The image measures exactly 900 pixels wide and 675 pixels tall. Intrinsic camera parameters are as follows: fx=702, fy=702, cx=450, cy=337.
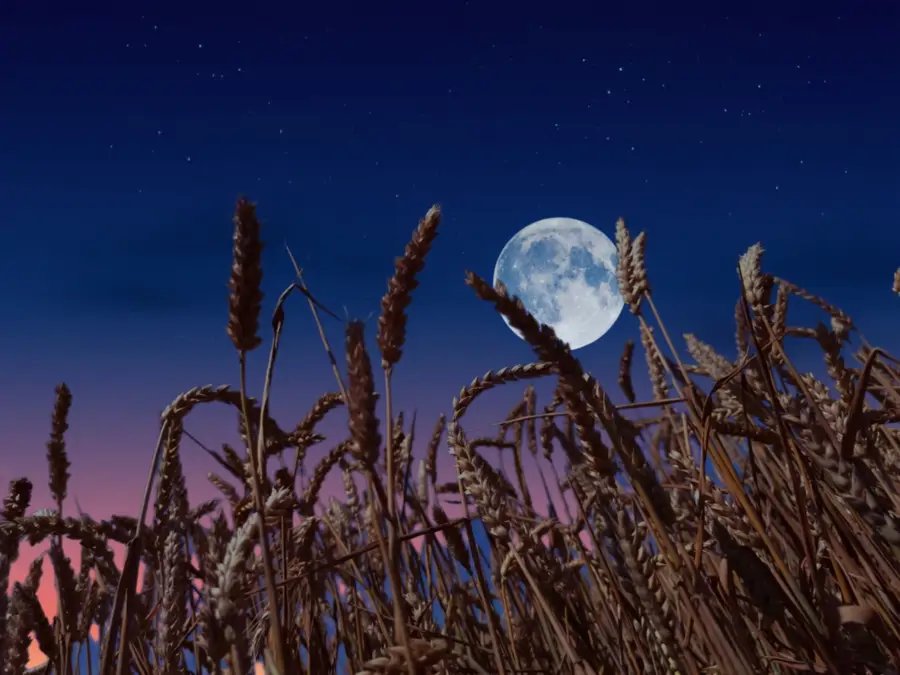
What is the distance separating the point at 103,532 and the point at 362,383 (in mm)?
1163

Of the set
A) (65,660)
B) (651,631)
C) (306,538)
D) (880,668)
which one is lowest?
(880,668)

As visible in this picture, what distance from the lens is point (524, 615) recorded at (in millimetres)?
1556

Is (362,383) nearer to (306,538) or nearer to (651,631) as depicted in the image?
(651,631)

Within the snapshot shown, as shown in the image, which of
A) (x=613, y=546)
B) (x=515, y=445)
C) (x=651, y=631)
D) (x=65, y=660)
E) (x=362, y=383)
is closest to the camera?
(x=362, y=383)

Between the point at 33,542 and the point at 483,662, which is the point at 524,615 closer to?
the point at 483,662

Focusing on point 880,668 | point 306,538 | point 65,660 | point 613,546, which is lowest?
point 880,668

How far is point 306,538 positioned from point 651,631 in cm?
87

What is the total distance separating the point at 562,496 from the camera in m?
2.32

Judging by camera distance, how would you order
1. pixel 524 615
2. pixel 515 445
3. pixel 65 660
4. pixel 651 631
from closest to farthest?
pixel 651 631 → pixel 524 615 → pixel 65 660 → pixel 515 445

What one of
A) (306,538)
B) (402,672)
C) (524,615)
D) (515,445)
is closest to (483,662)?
(524,615)

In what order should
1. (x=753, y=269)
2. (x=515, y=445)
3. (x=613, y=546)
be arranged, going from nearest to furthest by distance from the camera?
(x=613, y=546), (x=753, y=269), (x=515, y=445)

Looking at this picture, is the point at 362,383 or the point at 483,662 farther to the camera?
the point at 483,662

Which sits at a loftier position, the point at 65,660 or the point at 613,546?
the point at 65,660

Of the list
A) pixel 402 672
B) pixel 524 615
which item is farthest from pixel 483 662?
pixel 402 672
